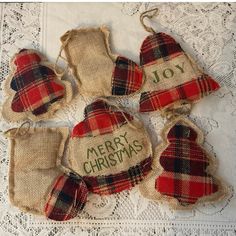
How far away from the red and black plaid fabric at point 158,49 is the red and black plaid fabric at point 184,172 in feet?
0.67

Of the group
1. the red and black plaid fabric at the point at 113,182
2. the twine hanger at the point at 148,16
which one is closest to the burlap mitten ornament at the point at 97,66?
the twine hanger at the point at 148,16

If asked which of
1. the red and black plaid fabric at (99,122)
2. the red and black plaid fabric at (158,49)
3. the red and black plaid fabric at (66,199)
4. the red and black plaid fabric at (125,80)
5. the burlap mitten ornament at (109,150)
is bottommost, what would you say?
the red and black plaid fabric at (66,199)

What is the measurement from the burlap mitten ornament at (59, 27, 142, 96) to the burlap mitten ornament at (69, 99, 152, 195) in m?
0.05

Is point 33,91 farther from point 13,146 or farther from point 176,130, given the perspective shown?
point 176,130

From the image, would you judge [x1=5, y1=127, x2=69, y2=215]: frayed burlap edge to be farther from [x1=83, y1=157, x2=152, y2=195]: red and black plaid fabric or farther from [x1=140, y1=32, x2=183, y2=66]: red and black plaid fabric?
[x1=140, y1=32, x2=183, y2=66]: red and black plaid fabric

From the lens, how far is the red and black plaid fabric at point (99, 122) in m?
1.04

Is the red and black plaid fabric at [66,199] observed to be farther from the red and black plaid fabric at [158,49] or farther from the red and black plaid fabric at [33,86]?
the red and black plaid fabric at [158,49]

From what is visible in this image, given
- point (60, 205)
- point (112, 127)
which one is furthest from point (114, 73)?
point (60, 205)

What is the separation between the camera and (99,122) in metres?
1.05

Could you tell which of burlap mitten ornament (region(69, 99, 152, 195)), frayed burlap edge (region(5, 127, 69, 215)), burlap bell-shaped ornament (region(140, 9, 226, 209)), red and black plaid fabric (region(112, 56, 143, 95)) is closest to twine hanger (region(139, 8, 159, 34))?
burlap bell-shaped ornament (region(140, 9, 226, 209))

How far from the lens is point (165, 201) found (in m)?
0.99

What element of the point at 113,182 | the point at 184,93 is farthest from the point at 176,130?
the point at 113,182

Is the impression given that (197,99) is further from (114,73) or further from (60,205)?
(60,205)

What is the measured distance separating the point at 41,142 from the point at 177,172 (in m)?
0.35
